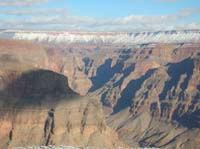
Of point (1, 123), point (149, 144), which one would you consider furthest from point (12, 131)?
point (149, 144)

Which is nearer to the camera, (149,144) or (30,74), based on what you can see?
(30,74)

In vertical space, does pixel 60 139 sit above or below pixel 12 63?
below

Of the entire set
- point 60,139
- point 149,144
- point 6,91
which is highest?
point 6,91

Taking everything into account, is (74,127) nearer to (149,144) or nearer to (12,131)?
(12,131)

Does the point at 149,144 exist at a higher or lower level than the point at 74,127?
lower

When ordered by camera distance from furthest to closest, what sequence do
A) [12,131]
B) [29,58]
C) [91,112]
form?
1. [29,58]
2. [91,112]
3. [12,131]

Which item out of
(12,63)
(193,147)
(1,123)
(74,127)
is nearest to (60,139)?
(74,127)

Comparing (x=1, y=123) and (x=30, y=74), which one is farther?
(x=30, y=74)

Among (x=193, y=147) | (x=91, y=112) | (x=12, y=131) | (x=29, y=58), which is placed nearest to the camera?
(x=12, y=131)

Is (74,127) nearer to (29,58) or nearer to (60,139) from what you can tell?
(60,139)
